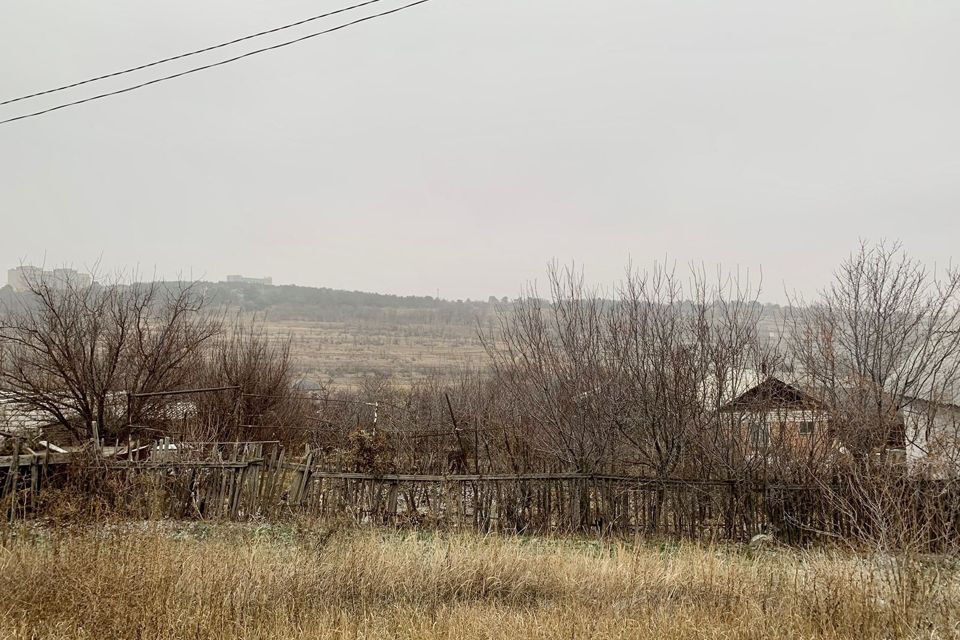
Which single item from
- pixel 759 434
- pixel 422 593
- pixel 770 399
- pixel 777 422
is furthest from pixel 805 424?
pixel 422 593

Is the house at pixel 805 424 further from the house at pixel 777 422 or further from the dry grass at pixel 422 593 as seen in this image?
the dry grass at pixel 422 593

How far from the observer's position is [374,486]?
11328 mm

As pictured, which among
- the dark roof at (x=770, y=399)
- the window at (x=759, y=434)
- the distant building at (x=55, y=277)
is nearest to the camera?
the window at (x=759, y=434)

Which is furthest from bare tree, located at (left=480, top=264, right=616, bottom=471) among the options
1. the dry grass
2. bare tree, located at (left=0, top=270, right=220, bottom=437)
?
bare tree, located at (left=0, top=270, right=220, bottom=437)

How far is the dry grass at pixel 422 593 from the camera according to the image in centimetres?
539

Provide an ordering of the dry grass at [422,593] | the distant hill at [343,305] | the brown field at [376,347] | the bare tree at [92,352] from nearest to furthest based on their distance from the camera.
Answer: the dry grass at [422,593], the bare tree at [92,352], the brown field at [376,347], the distant hill at [343,305]

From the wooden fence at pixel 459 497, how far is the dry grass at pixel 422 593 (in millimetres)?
2746

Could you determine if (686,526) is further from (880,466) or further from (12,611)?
(12,611)

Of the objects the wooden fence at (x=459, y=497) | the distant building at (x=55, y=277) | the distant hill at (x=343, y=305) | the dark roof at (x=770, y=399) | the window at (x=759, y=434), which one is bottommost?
the wooden fence at (x=459, y=497)

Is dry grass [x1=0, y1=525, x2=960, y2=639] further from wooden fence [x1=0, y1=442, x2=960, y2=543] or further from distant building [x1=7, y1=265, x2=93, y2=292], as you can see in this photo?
distant building [x1=7, y1=265, x2=93, y2=292]

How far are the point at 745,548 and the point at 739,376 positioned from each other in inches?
133

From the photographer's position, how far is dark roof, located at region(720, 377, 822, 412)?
11.8 metres

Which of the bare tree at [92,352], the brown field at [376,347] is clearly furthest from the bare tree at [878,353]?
the brown field at [376,347]

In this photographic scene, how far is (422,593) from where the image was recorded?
674 centimetres
